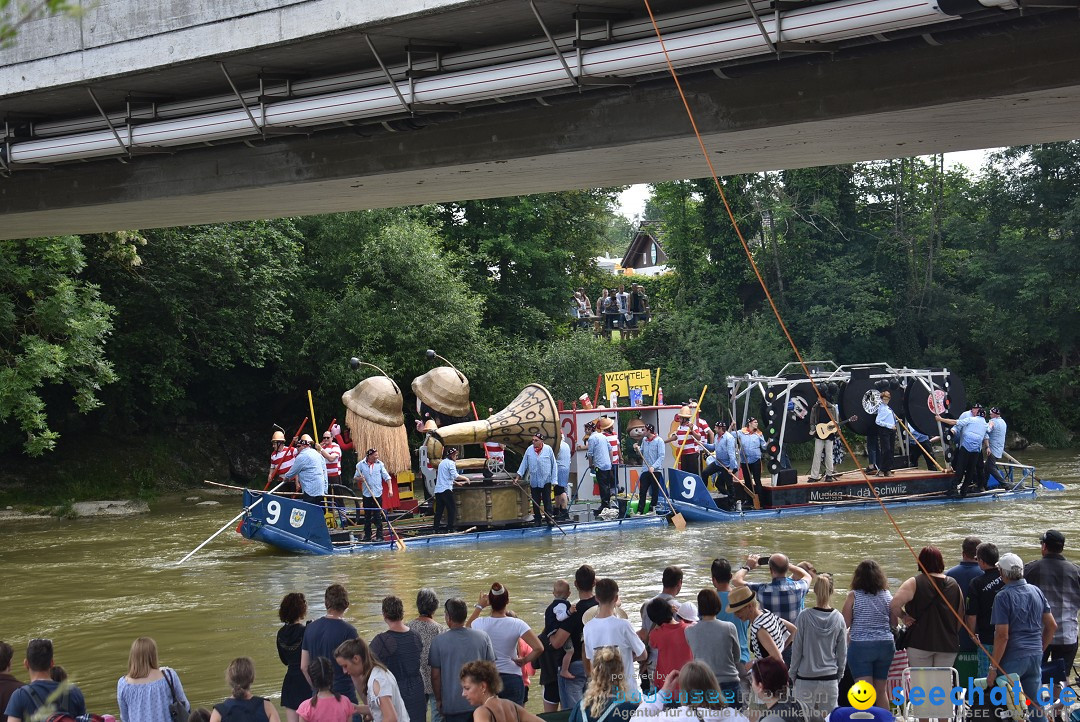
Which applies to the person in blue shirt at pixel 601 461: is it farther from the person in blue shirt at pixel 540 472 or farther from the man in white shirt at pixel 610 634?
the man in white shirt at pixel 610 634

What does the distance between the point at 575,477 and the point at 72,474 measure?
1640 centimetres

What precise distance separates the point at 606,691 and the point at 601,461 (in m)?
15.6

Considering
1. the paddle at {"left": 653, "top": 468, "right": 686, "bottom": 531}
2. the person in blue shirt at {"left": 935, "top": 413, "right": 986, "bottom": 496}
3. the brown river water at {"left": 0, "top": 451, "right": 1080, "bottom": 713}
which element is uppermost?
the person in blue shirt at {"left": 935, "top": 413, "right": 986, "bottom": 496}

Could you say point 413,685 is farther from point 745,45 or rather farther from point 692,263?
point 692,263

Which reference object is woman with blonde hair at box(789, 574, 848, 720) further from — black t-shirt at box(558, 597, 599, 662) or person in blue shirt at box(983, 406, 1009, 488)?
person in blue shirt at box(983, 406, 1009, 488)

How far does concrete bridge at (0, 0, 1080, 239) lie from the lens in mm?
9570

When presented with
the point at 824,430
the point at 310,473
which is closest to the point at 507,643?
the point at 310,473

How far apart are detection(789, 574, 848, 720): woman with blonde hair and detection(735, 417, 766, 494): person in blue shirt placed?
586 inches

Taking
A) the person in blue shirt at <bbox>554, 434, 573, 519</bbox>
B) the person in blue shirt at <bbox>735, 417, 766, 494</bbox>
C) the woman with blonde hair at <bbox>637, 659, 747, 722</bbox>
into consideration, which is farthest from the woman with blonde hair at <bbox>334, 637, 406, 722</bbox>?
the person in blue shirt at <bbox>735, 417, 766, 494</bbox>

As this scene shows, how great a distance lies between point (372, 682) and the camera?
7.25m

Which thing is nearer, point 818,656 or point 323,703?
point 323,703

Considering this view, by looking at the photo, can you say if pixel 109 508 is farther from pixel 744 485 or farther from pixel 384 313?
pixel 744 485

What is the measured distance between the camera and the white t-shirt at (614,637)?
7621 millimetres

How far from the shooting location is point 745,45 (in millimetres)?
9500
